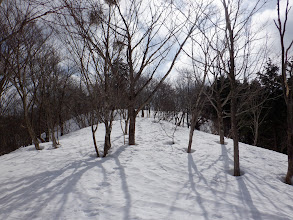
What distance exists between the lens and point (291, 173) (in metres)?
3.71

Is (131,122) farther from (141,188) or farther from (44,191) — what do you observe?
(44,191)

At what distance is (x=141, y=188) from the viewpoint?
119 inches

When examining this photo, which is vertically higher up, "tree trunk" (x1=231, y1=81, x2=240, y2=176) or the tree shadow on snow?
"tree trunk" (x1=231, y1=81, x2=240, y2=176)

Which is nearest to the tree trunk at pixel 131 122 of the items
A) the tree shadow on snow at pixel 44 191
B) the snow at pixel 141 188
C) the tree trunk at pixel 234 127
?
the snow at pixel 141 188

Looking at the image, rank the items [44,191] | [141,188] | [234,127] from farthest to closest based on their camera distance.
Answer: [234,127] < [141,188] < [44,191]

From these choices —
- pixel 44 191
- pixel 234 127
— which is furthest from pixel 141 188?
pixel 234 127

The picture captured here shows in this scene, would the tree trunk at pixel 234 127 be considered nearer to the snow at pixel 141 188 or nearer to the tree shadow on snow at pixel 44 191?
the snow at pixel 141 188

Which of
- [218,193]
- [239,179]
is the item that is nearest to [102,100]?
[218,193]

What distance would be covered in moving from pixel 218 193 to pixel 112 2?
630 cm

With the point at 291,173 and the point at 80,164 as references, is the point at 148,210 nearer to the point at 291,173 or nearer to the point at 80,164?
the point at 80,164

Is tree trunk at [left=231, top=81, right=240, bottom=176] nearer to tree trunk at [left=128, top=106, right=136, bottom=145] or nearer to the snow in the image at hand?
the snow

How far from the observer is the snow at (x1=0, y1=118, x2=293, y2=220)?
2.33 m

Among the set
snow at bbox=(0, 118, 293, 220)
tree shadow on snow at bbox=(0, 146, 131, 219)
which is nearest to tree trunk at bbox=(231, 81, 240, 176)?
snow at bbox=(0, 118, 293, 220)

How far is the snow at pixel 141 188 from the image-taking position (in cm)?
233
